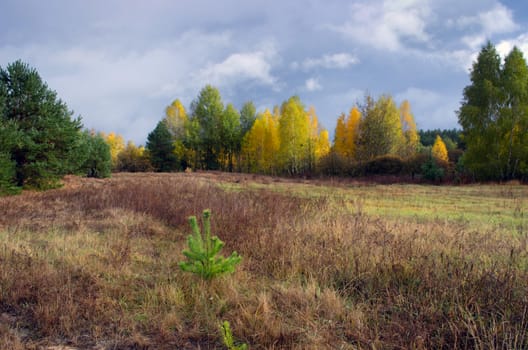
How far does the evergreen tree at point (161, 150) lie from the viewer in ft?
146

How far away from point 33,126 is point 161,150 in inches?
1203

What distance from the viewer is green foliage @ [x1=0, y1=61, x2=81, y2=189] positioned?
1400 cm

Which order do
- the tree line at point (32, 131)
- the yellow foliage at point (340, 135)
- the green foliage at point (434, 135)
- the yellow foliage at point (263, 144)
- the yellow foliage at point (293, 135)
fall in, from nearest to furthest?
the tree line at point (32, 131)
the yellow foliage at point (293, 135)
the yellow foliage at point (340, 135)
the yellow foliage at point (263, 144)
the green foliage at point (434, 135)

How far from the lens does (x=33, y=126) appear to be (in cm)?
1449

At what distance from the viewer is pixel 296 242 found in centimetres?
517

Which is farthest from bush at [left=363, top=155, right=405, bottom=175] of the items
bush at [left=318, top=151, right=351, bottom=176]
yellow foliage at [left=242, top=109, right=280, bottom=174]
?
yellow foliage at [left=242, top=109, right=280, bottom=174]

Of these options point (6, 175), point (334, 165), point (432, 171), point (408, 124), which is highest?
point (408, 124)

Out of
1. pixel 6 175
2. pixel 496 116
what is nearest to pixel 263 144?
pixel 496 116

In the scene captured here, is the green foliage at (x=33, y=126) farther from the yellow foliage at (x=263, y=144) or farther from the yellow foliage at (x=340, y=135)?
the yellow foliage at (x=340, y=135)

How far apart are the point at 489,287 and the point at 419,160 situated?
3134 cm

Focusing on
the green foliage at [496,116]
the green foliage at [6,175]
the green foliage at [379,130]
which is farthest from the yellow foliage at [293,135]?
the green foliage at [6,175]

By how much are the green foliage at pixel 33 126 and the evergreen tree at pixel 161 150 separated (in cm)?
2933

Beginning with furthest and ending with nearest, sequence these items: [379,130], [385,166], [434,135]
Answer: [434,135] → [379,130] → [385,166]

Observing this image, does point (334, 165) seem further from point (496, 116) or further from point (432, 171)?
point (496, 116)
